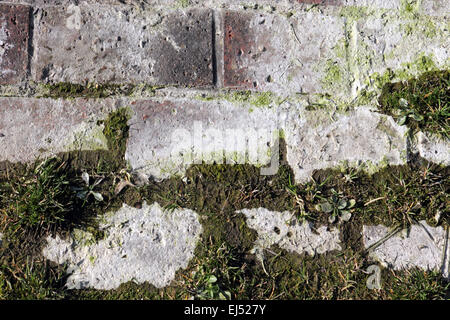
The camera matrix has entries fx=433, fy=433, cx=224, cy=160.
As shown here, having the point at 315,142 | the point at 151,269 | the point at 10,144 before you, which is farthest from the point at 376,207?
the point at 10,144

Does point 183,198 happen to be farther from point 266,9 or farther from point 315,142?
point 266,9

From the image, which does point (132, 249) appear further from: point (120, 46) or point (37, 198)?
point (120, 46)

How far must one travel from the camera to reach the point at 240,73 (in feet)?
8.18

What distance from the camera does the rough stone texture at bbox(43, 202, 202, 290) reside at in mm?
2270

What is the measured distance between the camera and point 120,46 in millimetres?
2459

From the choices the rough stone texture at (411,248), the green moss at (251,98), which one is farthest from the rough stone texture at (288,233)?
the green moss at (251,98)

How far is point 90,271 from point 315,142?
141cm

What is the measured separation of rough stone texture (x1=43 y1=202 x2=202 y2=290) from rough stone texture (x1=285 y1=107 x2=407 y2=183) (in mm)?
702

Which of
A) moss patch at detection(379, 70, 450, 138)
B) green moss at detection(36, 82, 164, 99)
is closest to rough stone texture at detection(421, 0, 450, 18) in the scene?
moss patch at detection(379, 70, 450, 138)

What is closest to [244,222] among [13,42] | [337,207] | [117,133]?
[337,207]

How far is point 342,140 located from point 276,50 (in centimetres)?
65

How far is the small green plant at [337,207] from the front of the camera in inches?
93.9

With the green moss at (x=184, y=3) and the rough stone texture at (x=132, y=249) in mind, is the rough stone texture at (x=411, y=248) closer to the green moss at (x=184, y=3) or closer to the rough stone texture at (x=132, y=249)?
the rough stone texture at (x=132, y=249)

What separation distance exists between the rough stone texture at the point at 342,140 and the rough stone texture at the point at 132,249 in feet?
2.30
